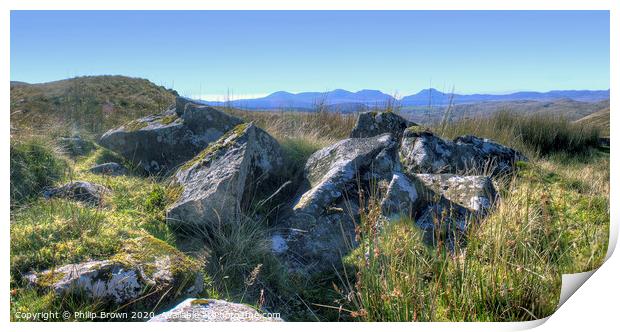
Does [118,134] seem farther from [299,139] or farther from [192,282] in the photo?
[192,282]

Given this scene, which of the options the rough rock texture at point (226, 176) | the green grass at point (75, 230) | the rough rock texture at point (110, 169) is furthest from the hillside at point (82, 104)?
the rough rock texture at point (226, 176)

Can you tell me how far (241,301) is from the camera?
4395 mm

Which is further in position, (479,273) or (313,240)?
(313,240)

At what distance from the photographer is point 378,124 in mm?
8367

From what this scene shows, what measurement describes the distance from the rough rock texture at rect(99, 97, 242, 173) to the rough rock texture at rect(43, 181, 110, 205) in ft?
4.60

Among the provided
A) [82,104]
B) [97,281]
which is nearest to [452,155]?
[97,281]

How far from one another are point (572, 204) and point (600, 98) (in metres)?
1.50

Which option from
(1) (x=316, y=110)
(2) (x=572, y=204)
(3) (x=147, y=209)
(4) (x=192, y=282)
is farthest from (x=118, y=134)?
(2) (x=572, y=204)

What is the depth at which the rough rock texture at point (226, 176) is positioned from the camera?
5160 mm

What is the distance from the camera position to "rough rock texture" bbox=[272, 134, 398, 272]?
5027mm

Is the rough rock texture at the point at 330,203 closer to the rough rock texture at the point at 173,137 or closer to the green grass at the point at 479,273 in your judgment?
the green grass at the point at 479,273

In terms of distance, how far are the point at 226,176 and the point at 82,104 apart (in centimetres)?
624

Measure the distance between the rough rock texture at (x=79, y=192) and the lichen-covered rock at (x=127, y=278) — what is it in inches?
56.2

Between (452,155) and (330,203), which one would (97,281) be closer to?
(330,203)
